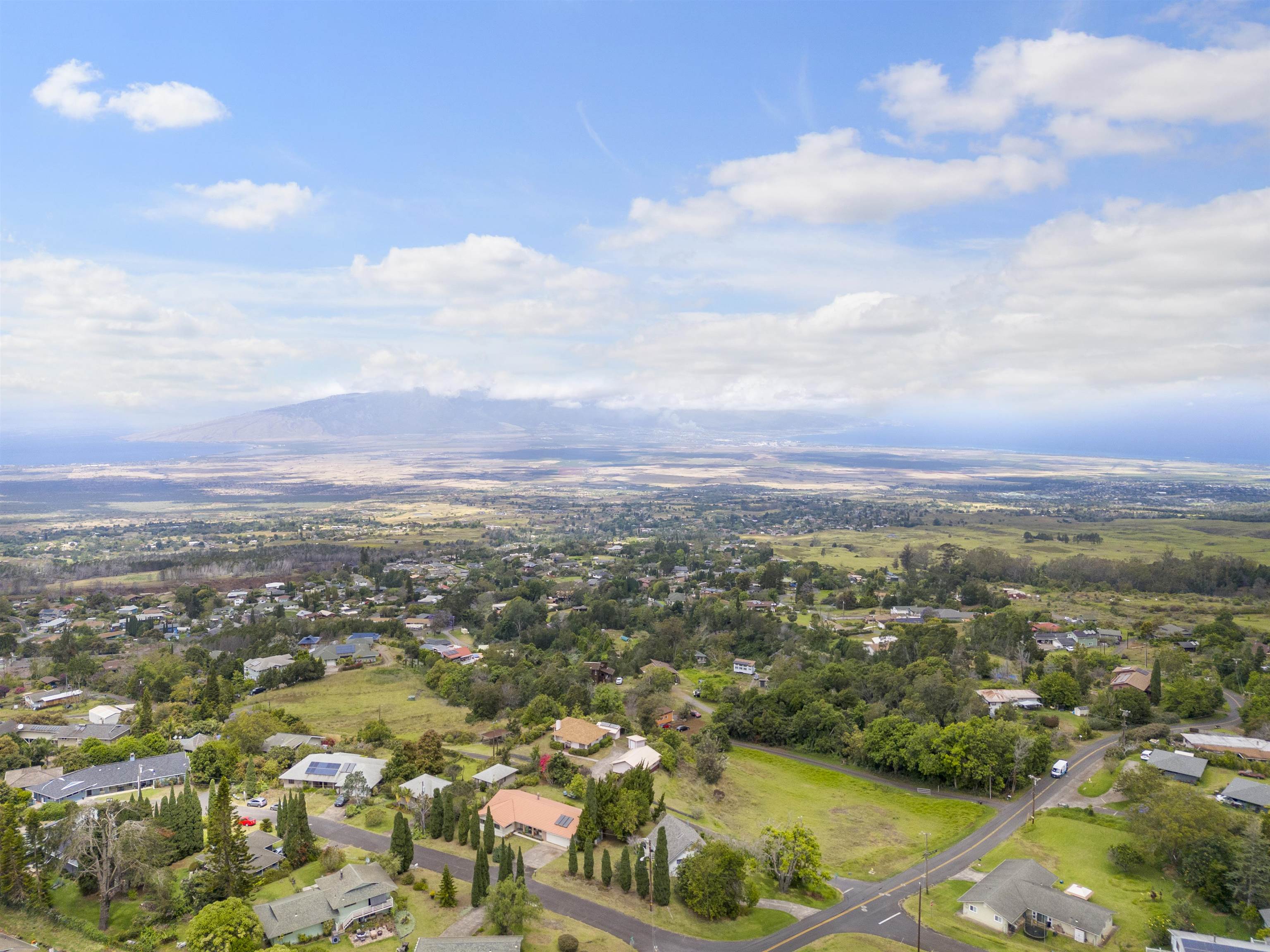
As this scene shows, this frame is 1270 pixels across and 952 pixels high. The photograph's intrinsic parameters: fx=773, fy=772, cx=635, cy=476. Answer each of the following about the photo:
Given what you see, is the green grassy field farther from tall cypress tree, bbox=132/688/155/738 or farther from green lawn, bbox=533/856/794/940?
tall cypress tree, bbox=132/688/155/738

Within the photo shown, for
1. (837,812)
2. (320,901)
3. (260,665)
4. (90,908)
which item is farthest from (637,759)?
(260,665)

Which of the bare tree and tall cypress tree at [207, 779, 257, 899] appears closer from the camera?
tall cypress tree at [207, 779, 257, 899]

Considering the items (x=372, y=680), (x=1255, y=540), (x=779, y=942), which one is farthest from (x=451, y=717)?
(x=1255, y=540)

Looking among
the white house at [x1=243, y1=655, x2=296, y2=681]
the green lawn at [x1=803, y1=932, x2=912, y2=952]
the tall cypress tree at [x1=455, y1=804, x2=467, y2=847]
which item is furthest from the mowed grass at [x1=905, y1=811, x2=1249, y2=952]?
the white house at [x1=243, y1=655, x2=296, y2=681]

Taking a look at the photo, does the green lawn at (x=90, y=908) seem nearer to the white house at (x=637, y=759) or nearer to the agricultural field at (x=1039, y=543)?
the white house at (x=637, y=759)

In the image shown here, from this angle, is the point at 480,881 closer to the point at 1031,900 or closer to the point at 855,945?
the point at 855,945

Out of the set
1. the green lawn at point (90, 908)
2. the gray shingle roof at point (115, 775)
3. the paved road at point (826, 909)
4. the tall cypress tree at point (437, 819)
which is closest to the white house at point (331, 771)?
the paved road at point (826, 909)
